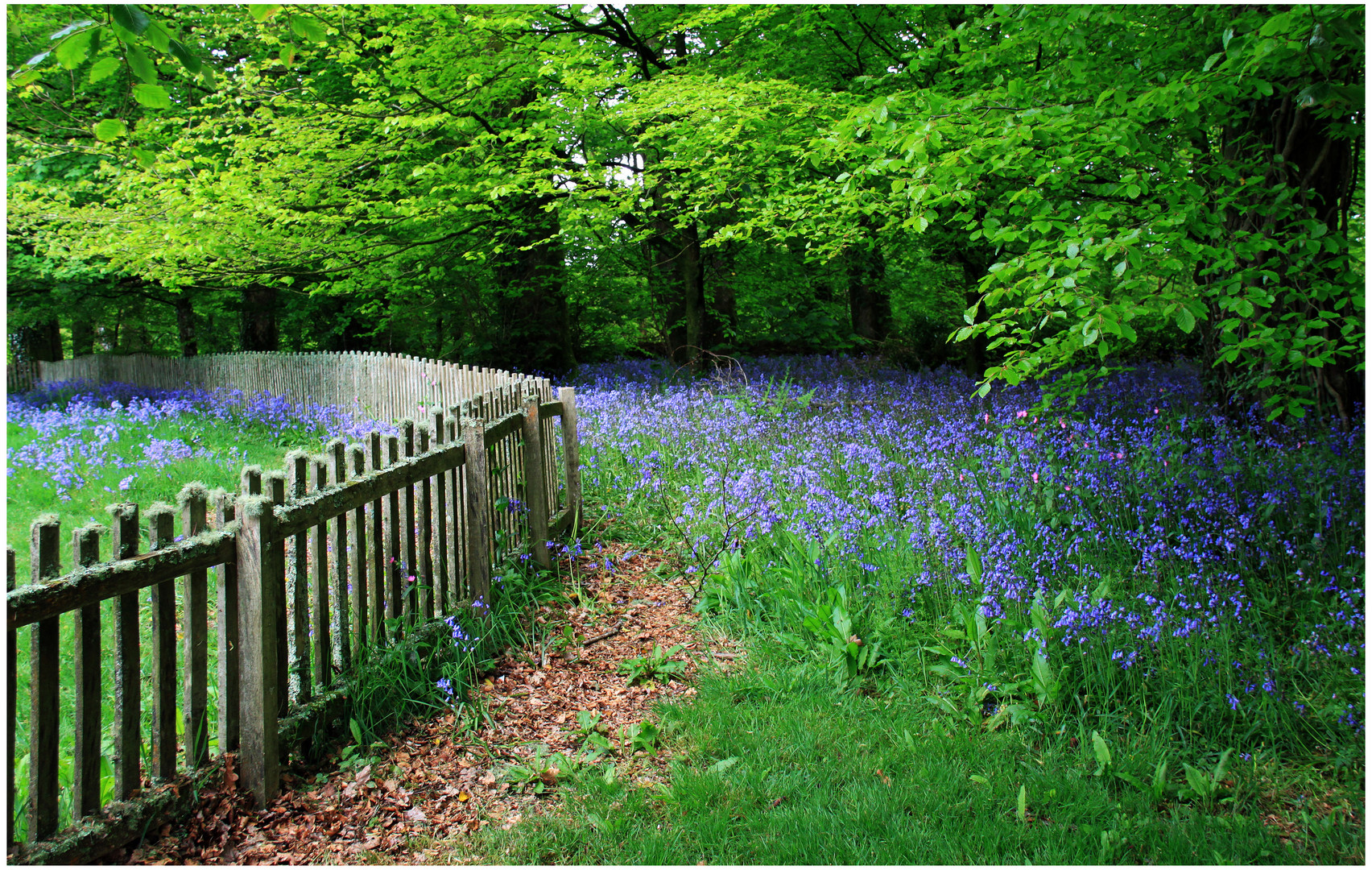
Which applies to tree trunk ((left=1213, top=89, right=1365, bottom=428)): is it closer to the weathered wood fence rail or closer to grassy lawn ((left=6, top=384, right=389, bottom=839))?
the weathered wood fence rail

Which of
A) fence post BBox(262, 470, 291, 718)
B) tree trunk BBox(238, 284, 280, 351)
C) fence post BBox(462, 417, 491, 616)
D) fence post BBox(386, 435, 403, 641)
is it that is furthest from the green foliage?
tree trunk BBox(238, 284, 280, 351)

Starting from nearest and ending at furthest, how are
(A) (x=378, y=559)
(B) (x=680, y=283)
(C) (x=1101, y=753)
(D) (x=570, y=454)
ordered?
1. (C) (x=1101, y=753)
2. (A) (x=378, y=559)
3. (D) (x=570, y=454)
4. (B) (x=680, y=283)

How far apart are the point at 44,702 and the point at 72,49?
1902mm

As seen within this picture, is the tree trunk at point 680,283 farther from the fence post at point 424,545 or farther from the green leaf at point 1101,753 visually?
the green leaf at point 1101,753

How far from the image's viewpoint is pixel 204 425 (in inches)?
393

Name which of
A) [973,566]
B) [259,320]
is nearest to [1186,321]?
[973,566]

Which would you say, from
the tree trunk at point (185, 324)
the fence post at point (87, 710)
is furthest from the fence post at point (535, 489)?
the tree trunk at point (185, 324)

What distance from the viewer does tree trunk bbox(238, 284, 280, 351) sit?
18672 mm

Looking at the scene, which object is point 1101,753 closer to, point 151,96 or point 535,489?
point 535,489

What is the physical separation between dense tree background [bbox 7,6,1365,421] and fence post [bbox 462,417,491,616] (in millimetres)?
2021

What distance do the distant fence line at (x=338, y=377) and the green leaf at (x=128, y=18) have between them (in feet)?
15.2

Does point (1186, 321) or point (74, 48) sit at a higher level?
point (74, 48)

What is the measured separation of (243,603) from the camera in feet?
9.66

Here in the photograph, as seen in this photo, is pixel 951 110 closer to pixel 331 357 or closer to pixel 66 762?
pixel 66 762
